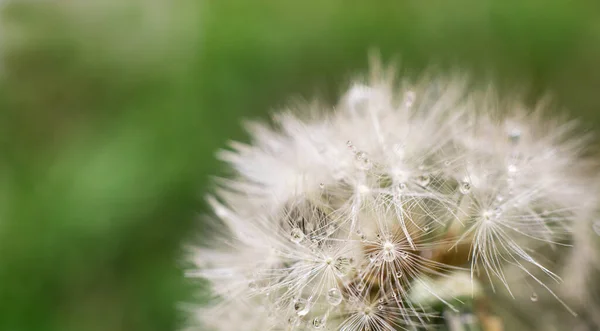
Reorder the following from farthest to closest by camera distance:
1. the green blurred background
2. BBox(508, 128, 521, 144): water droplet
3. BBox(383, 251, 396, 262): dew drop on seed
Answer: the green blurred background < BBox(508, 128, 521, 144): water droplet < BBox(383, 251, 396, 262): dew drop on seed

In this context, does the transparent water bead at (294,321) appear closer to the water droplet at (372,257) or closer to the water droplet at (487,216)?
the water droplet at (372,257)

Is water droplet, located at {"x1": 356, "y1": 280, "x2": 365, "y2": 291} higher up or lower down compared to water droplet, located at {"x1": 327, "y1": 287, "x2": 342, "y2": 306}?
higher up

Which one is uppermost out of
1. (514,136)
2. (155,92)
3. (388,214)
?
(155,92)

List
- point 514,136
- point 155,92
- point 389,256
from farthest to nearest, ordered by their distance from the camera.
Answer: point 155,92 < point 514,136 < point 389,256

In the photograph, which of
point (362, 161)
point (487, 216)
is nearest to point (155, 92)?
point (362, 161)

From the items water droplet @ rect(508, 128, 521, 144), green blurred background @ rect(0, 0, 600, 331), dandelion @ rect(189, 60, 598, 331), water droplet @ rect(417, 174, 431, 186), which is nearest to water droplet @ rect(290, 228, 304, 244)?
dandelion @ rect(189, 60, 598, 331)

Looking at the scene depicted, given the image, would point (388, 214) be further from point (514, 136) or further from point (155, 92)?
point (155, 92)

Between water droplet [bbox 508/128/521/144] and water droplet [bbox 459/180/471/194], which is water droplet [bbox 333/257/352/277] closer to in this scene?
water droplet [bbox 459/180/471/194]
